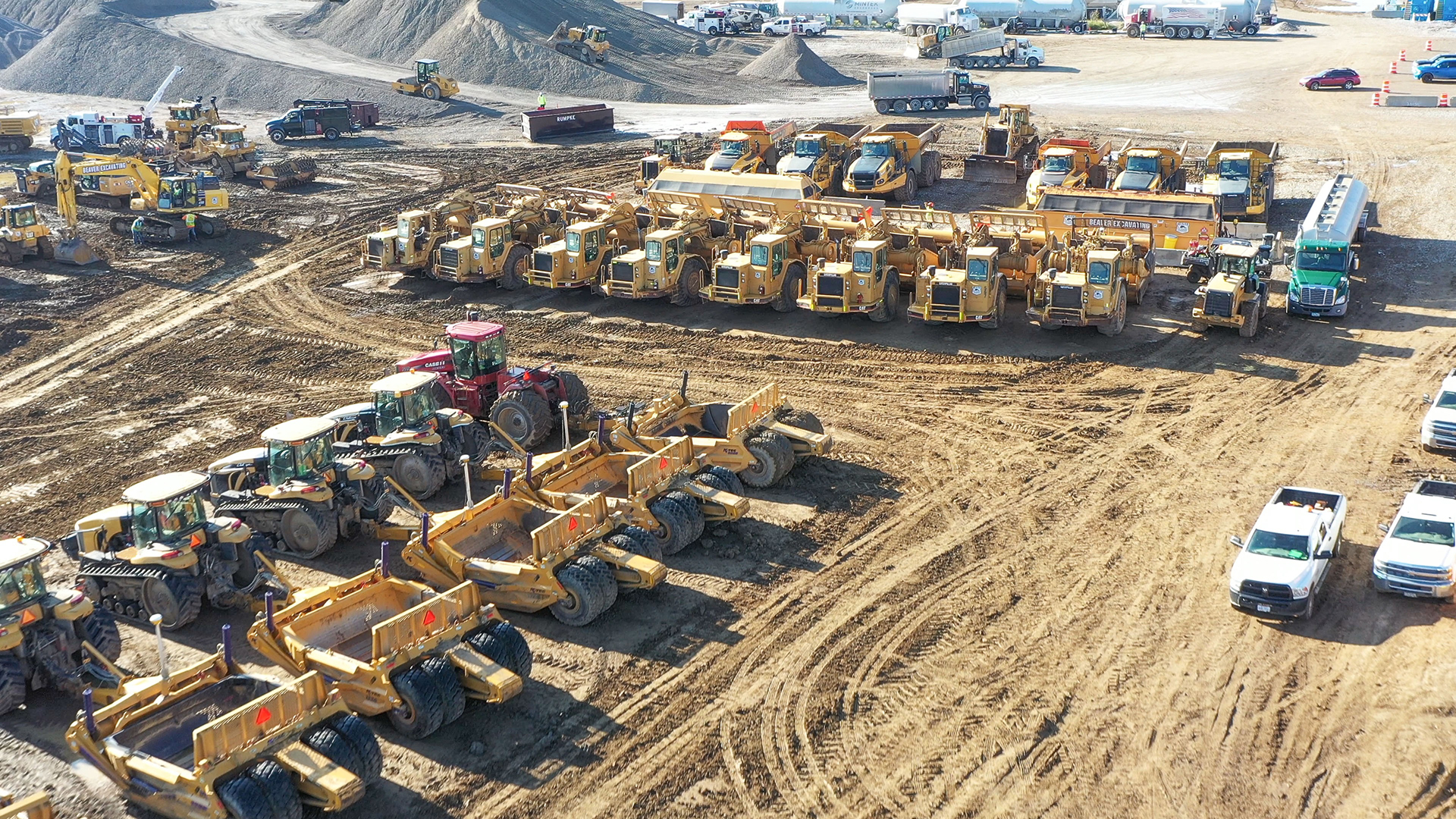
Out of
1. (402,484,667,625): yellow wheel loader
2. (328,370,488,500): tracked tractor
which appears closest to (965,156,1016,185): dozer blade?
(328,370,488,500): tracked tractor

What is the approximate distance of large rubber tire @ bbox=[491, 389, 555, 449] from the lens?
2289 cm

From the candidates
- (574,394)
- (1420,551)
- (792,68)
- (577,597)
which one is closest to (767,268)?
(574,394)

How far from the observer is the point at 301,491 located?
1870 centimetres

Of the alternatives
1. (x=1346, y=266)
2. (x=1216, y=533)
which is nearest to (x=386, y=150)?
(x=1346, y=266)

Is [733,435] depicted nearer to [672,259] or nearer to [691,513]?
[691,513]

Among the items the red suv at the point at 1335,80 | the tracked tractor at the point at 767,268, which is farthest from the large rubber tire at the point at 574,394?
the red suv at the point at 1335,80

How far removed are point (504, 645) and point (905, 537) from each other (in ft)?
22.1

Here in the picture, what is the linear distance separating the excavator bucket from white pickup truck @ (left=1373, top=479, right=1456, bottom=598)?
124ft

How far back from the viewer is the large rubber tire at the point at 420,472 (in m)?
20.9

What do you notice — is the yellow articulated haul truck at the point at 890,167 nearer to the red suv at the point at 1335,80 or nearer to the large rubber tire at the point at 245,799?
the red suv at the point at 1335,80

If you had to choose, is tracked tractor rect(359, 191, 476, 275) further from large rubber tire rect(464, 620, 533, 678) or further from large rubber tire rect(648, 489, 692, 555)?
large rubber tire rect(464, 620, 533, 678)

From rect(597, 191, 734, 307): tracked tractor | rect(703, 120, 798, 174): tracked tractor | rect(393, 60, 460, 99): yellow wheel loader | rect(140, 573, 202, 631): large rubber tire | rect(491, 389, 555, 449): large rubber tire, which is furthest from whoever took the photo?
rect(393, 60, 460, 99): yellow wheel loader

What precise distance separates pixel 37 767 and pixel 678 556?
8.42m

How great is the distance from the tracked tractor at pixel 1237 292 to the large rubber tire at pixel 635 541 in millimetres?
15096
